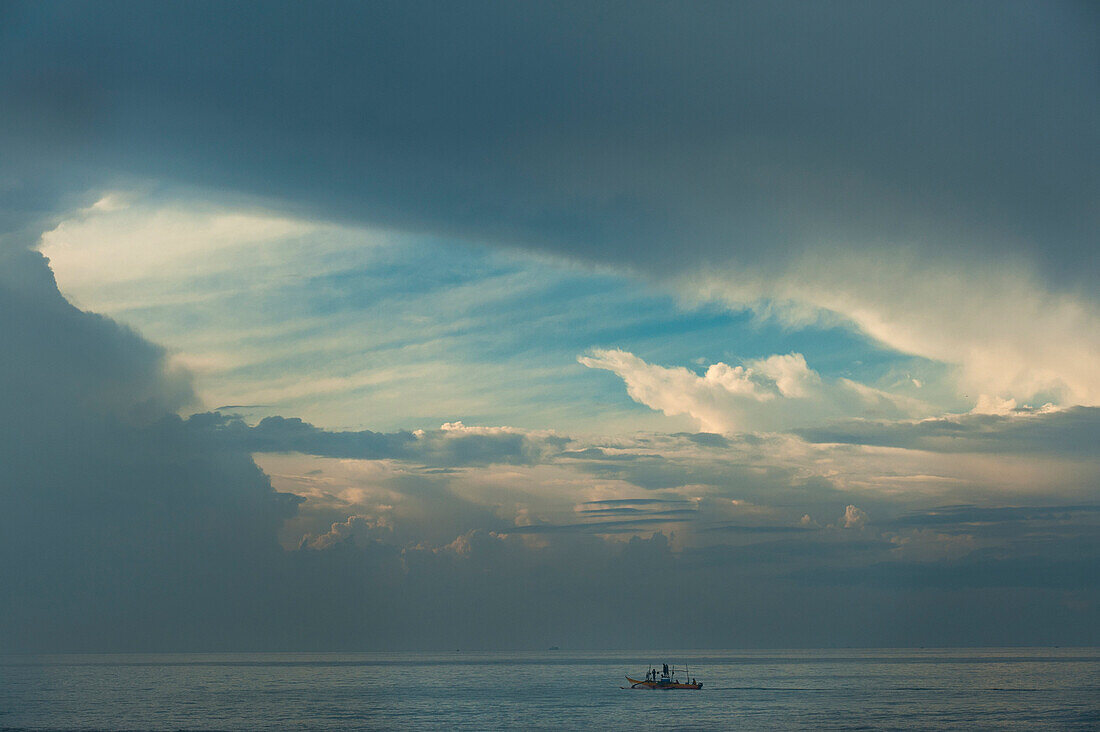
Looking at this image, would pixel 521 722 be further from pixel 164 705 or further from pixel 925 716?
pixel 164 705

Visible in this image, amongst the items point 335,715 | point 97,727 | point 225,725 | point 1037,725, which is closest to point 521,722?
point 335,715

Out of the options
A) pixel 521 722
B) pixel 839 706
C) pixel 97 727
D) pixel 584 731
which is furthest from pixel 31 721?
pixel 839 706

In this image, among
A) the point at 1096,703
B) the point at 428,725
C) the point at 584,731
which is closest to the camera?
the point at 584,731

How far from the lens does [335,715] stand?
170375 millimetres

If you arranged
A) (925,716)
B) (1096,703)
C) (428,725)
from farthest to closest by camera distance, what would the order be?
(1096,703) → (925,716) → (428,725)

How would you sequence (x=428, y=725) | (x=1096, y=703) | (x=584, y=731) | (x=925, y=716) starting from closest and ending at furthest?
(x=584, y=731) < (x=428, y=725) < (x=925, y=716) < (x=1096, y=703)

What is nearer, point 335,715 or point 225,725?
point 225,725

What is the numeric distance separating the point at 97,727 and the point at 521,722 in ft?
229

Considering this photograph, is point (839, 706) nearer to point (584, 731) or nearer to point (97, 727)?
point (584, 731)

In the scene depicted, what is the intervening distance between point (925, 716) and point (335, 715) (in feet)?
357

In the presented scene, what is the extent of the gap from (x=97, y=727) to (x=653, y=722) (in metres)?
92.4

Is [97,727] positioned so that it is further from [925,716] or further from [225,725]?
[925,716]

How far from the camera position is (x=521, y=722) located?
157625 mm

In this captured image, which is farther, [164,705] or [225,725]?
[164,705]
